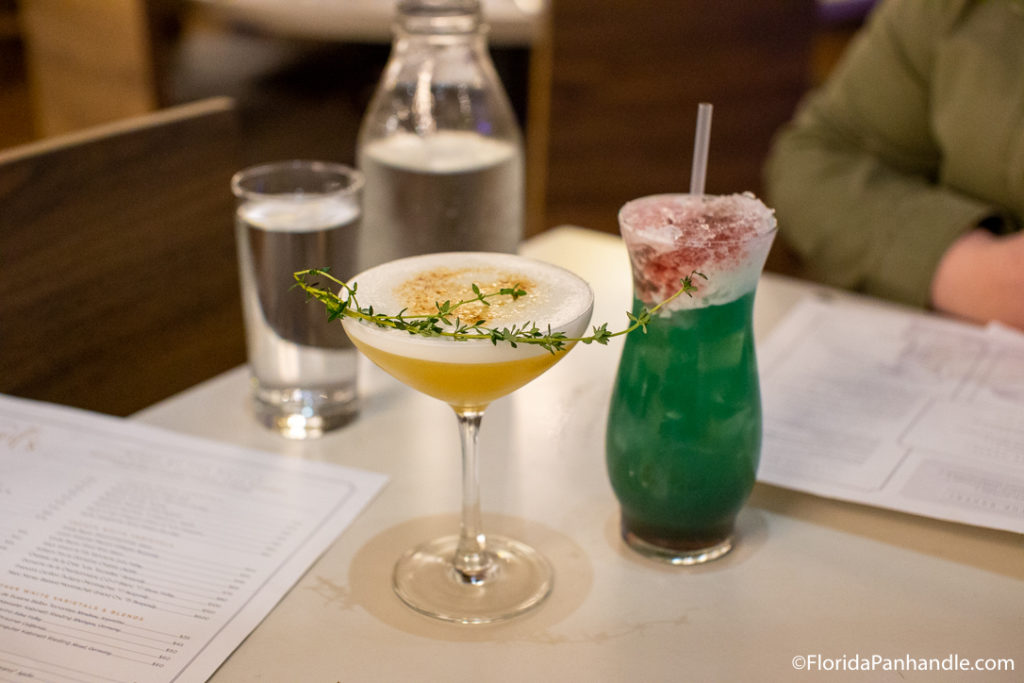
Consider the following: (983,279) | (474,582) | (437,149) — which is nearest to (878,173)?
(983,279)

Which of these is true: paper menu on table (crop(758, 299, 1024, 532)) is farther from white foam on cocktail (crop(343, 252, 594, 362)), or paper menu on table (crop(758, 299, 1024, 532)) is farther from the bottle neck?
the bottle neck

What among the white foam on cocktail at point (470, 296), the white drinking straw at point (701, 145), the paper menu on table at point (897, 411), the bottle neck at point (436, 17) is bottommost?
the paper menu on table at point (897, 411)

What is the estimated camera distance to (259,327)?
3.08ft

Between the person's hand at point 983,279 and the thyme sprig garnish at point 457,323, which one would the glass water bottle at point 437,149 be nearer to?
the thyme sprig garnish at point 457,323

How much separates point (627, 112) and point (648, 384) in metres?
2.03

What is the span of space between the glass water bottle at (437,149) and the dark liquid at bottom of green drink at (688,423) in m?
0.37

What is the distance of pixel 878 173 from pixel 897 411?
0.58 m

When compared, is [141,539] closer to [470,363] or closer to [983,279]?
[470,363]

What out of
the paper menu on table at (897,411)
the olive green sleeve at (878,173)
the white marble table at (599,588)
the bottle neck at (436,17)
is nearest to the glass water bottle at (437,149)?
the bottle neck at (436,17)

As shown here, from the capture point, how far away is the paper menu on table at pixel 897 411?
2.71 ft

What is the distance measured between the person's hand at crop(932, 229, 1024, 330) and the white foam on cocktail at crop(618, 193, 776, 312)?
607mm

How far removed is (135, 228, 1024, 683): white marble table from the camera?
66cm

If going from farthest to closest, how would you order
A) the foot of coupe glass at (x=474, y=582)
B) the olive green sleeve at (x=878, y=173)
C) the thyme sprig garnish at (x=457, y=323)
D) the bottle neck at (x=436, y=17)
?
the olive green sleeve at (x=878, y=173) < the bottle neck at (x=436, y=17) < the foot of coupe glass at (x=474, y=582) < the thyme sprig garnish at (x=457, y=323)

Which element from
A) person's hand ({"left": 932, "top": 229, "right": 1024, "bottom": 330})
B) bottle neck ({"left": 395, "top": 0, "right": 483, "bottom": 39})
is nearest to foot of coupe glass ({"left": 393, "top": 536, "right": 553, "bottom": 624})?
bottle neck ({"left": 395, "top": 0, "right": 483, "bottom": 39})
